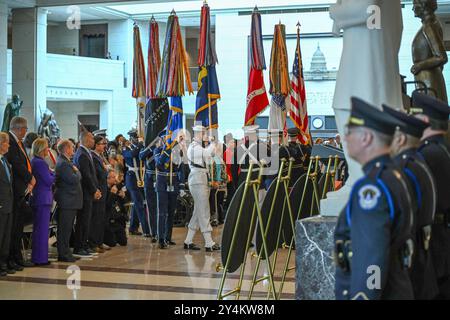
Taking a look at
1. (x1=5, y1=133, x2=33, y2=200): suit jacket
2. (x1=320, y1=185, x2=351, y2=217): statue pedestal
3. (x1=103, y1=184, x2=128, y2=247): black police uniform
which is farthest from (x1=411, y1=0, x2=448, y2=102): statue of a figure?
(x1=103, y1=184, x2=128, y2=247): black police uniform

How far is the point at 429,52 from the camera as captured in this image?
6660 millimetres

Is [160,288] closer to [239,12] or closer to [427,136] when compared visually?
[427,136]

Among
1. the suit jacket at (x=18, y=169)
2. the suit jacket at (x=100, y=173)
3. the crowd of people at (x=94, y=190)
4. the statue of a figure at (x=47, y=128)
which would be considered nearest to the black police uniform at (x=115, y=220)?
the crowd of people at (x=94, y=190)

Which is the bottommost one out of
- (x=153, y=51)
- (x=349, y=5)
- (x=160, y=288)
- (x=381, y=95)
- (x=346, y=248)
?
→ (x=160, y=288)

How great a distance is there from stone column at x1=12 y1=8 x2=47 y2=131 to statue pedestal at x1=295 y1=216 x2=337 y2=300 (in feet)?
45.1

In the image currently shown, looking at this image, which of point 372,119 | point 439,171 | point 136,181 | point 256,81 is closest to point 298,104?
point 256,81

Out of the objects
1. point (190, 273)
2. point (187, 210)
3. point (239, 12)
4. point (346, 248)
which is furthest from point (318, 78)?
point (346, 248)

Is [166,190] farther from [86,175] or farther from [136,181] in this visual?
[86,175]

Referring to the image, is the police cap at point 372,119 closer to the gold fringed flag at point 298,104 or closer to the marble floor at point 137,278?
the marble floor at point 137,278

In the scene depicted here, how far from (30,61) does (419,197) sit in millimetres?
15267

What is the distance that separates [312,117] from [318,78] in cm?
124

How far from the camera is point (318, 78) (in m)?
21.5

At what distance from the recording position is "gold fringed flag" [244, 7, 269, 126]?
40.0 feet

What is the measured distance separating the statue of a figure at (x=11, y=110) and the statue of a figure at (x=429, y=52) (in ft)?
37.1
